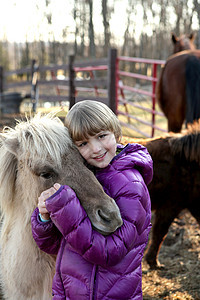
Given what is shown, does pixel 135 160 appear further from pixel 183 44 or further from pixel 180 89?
pixel 183 44

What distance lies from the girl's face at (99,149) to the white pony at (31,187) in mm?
46

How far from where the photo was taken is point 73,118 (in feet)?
5.55

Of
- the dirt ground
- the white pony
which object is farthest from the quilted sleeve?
the dirt ground

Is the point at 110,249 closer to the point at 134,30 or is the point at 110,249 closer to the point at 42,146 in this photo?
the point at 42,146

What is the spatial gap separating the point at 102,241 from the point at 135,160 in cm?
45

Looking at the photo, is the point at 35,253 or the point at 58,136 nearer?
the point at 58,136

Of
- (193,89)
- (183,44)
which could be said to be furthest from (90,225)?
(183,44)

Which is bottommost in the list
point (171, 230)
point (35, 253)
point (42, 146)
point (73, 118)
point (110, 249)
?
point (171, 230)

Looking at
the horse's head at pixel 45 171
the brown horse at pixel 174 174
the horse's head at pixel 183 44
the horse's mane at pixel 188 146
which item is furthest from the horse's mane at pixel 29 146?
the horse's head at pixel 183 44

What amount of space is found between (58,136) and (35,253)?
66cm

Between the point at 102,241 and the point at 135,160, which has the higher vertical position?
the point at 135,160

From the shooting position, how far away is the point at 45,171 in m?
1.62

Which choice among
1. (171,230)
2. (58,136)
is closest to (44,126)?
(58,136)

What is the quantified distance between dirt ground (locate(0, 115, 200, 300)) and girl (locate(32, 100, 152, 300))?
3.56 ft
